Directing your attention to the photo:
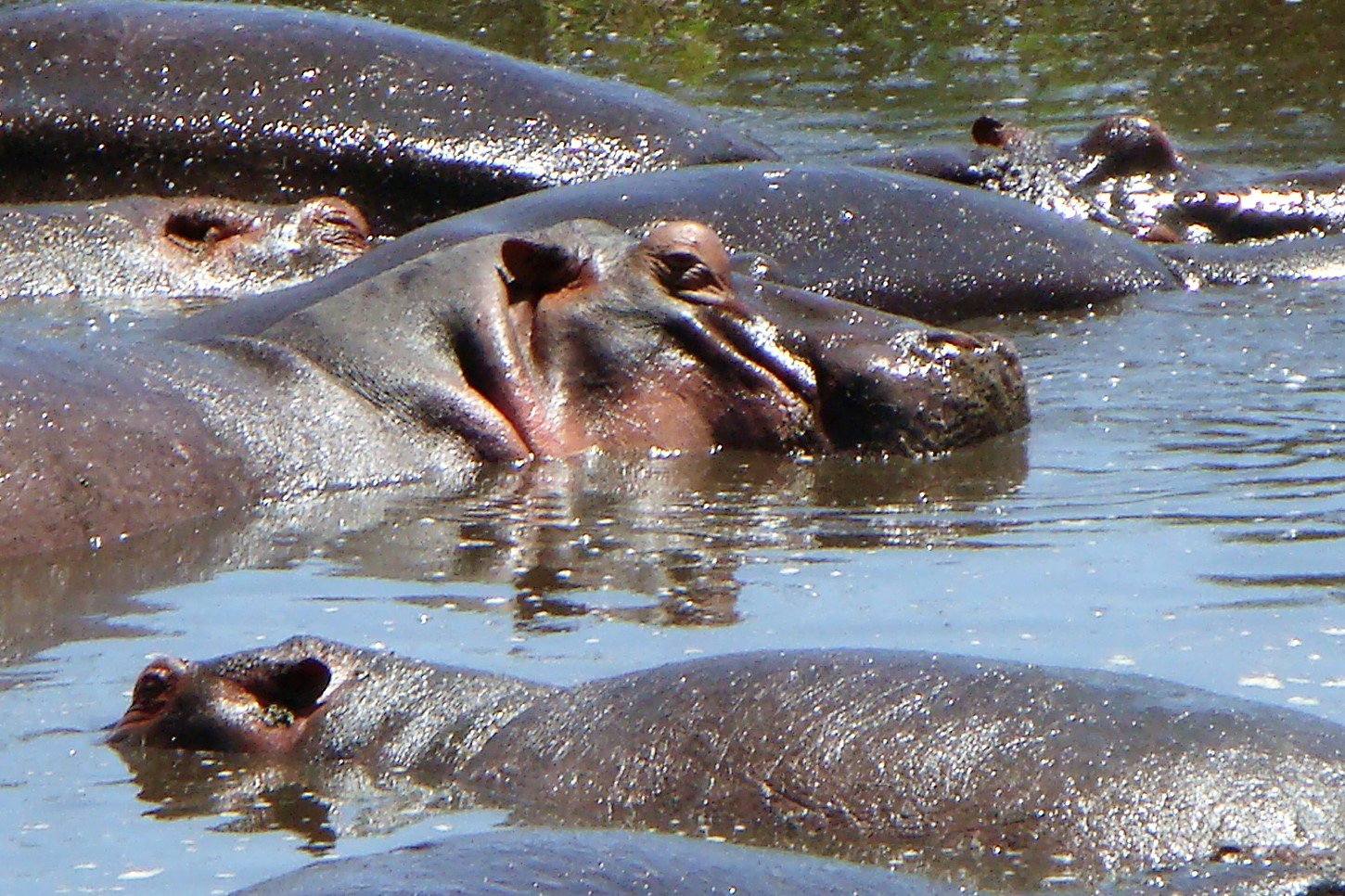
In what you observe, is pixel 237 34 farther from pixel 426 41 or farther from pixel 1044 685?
pixel 1044 685

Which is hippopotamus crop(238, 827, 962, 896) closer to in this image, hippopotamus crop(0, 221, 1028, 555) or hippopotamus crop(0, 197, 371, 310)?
hippopotamus crop(0, 221, 1028, 555)

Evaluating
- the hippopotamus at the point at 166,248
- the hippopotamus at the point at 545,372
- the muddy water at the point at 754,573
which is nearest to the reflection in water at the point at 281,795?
the muddy water at the point at 754,573

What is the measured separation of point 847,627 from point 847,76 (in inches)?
402

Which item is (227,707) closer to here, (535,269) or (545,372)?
(545,372)

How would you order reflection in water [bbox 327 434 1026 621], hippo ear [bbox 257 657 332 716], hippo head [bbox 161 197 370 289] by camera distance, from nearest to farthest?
hippo ear [bbox 257 657 332 716], reflection in water [bbox 327 434 1026 621], hippo head [bbox 161 197 370 289]

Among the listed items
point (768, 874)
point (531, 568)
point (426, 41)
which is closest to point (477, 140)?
point (426, 41)

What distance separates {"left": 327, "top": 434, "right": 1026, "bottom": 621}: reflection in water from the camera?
4801mm

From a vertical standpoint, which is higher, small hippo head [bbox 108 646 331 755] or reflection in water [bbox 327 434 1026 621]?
small hippo head [bbox 108 646 331 755]

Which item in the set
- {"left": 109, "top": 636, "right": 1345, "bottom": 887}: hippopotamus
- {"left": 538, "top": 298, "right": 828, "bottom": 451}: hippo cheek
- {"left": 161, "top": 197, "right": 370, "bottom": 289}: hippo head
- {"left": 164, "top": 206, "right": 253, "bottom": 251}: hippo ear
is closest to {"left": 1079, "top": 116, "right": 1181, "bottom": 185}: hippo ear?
{"left": 161, "top": 197, "right": 370, "bottom": 289}: hippo head

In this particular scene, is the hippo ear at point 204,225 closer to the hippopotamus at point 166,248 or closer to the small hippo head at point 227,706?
the hippopotamus at point 166,248

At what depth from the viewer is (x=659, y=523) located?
5500 millimetres

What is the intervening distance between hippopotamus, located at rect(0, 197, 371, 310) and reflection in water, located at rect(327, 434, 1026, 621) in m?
2.65

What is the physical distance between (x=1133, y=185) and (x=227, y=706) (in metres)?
6.76

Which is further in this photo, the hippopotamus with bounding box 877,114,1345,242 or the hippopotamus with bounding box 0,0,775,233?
the hippopotamus with bounding box 877,114,1345,242
